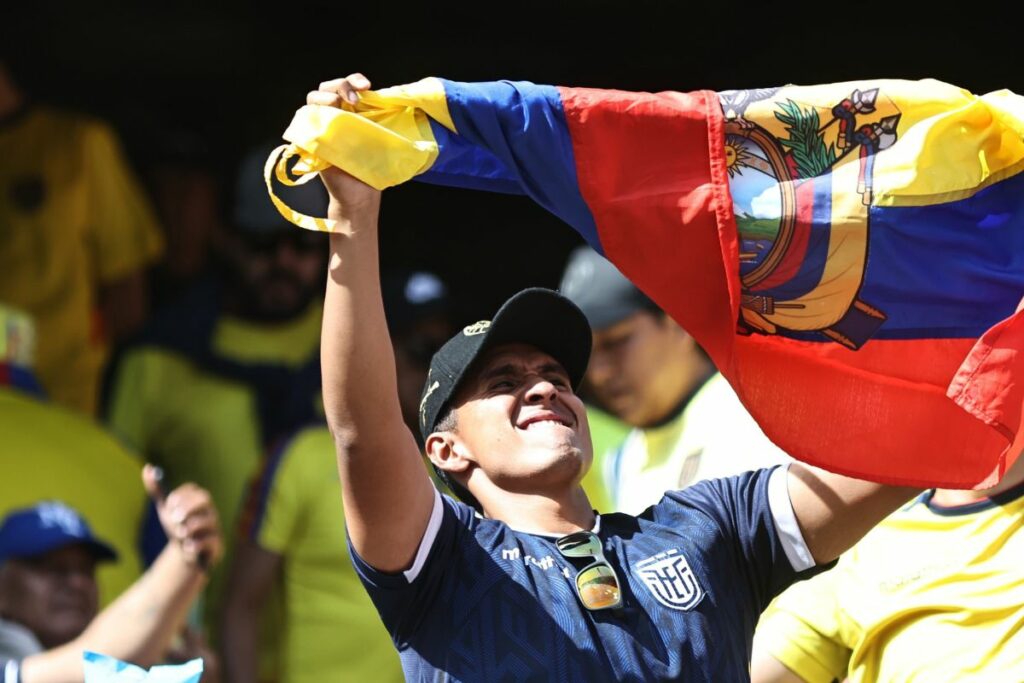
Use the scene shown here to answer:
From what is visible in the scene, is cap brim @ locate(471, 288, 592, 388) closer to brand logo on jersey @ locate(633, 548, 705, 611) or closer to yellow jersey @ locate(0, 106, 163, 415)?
brand logo on jersey @ locate(633, 548, 705, 611)

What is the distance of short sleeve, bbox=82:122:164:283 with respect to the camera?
644 cm

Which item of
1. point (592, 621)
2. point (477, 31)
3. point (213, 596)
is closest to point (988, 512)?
point (592, 621)

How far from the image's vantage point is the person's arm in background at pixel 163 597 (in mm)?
3908

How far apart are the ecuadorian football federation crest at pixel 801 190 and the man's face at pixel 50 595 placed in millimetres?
1925

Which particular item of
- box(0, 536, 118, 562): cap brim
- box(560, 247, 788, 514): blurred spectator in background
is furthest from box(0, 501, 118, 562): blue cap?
box(560, 247, 788, 514): blurred spectator in background

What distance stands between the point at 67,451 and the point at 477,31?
3.00 meters

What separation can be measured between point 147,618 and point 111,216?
109 inches

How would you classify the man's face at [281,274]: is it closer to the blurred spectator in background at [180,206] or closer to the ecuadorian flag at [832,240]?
the blurred spectator in background at [180,206]

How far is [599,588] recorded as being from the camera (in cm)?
295

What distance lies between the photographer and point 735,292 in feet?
10.6

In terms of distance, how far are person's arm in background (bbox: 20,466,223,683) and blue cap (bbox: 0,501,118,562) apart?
495 mm

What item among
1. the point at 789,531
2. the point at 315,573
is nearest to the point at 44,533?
the point at 315,573

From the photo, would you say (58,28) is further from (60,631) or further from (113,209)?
(60,631)

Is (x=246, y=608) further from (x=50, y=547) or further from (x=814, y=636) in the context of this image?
(x=814, y=636)
